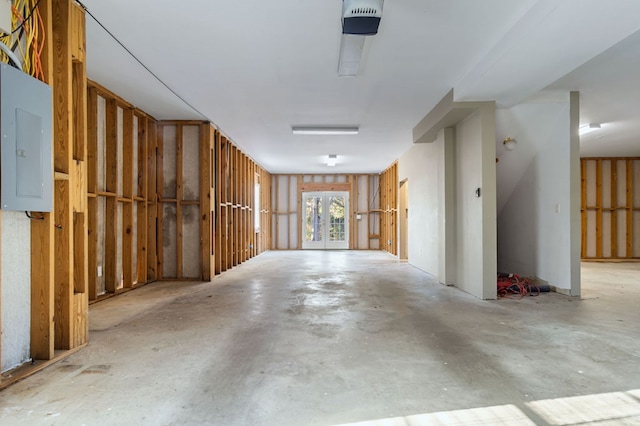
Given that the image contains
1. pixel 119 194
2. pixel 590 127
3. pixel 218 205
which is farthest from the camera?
pixel 218 205

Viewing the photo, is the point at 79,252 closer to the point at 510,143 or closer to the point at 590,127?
the point at 510,143

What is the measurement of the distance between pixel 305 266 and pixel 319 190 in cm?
533

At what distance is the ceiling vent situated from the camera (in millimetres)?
2580

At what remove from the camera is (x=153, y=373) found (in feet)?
8.27

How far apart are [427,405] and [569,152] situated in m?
4.62

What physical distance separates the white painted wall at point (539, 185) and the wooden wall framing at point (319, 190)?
7.02m

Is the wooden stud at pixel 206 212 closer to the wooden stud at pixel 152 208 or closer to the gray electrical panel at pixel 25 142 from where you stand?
the wooden stud at pixel 152 208

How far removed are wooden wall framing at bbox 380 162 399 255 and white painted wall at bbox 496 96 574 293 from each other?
4.32 meters

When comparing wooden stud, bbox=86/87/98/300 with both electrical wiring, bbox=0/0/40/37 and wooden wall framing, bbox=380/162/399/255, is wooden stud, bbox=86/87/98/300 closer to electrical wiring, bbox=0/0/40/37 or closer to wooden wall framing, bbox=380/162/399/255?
electrical wiring, bbox=0/0/40/37

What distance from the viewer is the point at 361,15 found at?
264cm

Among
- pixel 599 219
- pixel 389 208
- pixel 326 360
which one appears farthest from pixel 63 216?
pixel 599 219

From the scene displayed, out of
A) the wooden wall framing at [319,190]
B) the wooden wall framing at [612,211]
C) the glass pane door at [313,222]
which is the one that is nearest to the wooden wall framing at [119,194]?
the wooden wall framing at [319,190]

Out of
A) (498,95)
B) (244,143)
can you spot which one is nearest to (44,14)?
(498,95)

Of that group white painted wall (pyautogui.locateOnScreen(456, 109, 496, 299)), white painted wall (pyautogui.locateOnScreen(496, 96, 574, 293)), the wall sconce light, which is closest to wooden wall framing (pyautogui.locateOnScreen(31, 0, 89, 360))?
white painted wall (pyautogui.locateOnScreen(456, 109, 496, 299))
